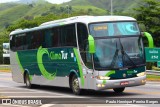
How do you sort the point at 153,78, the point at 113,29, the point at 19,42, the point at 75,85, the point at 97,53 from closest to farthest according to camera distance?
the point at 97,53 < the point at 113,29 < the point at 75,85 < the point at 19,42 < the point at 153,78

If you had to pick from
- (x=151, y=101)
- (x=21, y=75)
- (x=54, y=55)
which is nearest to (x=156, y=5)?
(x=21, y=75)

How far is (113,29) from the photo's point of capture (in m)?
18.8

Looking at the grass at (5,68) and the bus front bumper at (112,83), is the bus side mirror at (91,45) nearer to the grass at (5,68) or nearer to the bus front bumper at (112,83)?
the bus front bumper at (112,83)

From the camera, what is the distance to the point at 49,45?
74.9 feet

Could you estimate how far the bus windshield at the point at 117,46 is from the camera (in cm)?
1820

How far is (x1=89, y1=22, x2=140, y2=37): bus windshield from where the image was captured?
1858 centimetres

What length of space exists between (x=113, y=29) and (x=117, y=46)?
82 centimetres

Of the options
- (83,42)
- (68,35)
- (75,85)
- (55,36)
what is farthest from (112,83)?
(55,36)

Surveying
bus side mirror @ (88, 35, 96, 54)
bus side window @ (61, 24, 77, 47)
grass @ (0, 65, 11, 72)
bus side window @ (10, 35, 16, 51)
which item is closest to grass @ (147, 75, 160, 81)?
bus side window @ (10, 35, 16, 51)

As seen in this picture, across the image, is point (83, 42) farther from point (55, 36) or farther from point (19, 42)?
point (19, 42)

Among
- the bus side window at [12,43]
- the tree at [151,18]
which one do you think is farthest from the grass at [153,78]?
the tree at [151,18]

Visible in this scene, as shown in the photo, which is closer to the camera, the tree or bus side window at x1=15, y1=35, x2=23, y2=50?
bus side window at x1=15, y1=35, x2=23, y2=50

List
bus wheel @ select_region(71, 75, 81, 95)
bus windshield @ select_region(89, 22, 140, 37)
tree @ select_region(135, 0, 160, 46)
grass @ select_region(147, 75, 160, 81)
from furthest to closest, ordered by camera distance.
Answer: tree @ select_region(135, 0, 160, 46) → grass @ select_region(147, 75, 160, 81) → bus wheel @ select_region(71, 75, 81, 95) → bus windshield @ select_region(89, 22, 140, 37)

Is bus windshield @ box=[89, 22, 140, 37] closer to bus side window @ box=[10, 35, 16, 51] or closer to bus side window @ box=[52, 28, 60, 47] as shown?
bus side window @ box=[52, 28, 60, 47]
